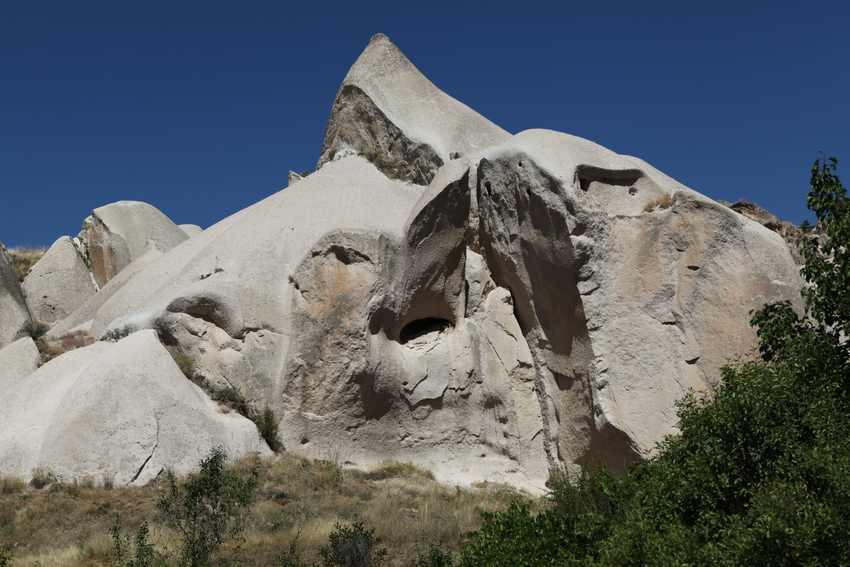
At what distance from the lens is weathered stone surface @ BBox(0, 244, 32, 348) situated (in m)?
19.0

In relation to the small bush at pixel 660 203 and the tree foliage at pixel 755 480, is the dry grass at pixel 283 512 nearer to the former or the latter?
the tree foliage at pixel 755 480

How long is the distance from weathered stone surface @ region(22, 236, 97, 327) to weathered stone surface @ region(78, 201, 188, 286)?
22.0 inches

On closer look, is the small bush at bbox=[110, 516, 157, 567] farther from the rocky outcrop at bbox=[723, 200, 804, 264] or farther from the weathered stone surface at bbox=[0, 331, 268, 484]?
the rocky outcrop at bbox=[723, 200, 804, 264]

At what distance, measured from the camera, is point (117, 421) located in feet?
45.4

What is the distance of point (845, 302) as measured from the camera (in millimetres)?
8234

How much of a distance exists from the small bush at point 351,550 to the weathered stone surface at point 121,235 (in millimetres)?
17733

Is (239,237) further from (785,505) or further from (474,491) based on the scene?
(785,505)

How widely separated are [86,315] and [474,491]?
31.5ft

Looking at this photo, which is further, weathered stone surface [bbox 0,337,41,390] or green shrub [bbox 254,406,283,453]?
weathered stone surface [bbox 0,337,41,390]

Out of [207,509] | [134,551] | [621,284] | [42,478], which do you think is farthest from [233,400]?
[621,284]

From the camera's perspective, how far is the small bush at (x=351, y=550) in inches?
391

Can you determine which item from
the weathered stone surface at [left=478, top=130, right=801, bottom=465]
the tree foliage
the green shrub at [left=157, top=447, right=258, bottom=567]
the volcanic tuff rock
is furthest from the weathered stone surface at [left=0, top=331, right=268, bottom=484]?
the tree foliage

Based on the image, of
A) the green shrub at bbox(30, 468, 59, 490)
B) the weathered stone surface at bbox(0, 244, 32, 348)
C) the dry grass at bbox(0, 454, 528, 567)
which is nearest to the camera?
the dry grass at bbox(0, 454, 528, 567)

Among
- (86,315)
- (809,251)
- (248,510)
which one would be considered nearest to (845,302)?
(809,251)
